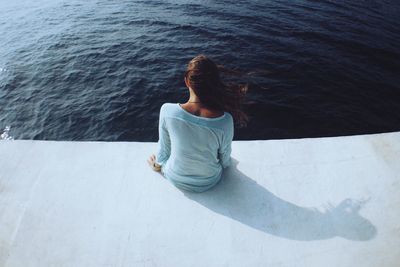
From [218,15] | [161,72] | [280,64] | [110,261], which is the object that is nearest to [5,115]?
[161,72]

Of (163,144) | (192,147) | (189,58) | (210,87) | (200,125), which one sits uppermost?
(210,87)

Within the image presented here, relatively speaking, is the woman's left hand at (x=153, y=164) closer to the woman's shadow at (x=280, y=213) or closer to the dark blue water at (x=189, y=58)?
the woman's shadow at (x=280, y=213)

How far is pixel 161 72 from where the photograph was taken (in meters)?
9.55

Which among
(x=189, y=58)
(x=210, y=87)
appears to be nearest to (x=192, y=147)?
(x=210, y=87)

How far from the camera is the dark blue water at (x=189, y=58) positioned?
7562 mm

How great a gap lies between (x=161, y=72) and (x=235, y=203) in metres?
7.20

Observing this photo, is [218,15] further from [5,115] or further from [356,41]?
[5,115]

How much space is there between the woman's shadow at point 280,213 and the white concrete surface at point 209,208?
10 millimetres

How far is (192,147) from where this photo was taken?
2.83 meters

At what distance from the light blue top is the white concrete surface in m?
0.17

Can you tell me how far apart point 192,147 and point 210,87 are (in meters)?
0.59

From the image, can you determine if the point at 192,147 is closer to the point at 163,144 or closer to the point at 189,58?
the point at 163,144

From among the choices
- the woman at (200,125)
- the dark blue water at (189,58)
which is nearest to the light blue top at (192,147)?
the woman at (200,125)

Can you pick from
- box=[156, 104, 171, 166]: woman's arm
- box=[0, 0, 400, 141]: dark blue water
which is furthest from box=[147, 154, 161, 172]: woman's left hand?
box=[0, 0, 400, 141]: dark blue water
